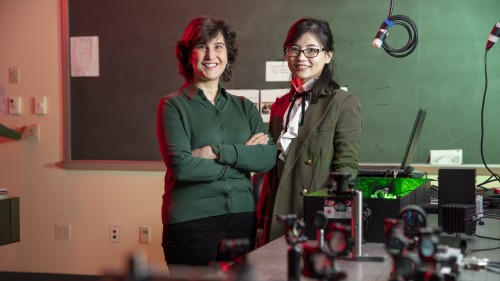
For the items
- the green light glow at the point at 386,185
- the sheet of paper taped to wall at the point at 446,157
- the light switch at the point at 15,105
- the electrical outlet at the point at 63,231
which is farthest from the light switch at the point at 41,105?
the green light glow at the point at 386,185

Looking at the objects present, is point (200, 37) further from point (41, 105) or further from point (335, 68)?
point (41, 105)

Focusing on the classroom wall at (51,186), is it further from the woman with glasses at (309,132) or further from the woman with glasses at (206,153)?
the woman with glasses at (309,132)

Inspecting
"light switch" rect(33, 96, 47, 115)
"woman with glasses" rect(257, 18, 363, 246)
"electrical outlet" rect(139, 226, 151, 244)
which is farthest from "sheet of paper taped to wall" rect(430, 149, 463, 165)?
"light switch" rect(33, 96, 47, 115)

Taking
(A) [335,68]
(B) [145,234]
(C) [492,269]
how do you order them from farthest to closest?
1. (B) [145,234]
2. (A) [335,68]
3. (C) [492,269]

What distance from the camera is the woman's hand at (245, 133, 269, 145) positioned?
256 centimetres

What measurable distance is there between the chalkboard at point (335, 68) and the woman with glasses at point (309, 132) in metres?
1.50

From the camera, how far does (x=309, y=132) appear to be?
2.50 m

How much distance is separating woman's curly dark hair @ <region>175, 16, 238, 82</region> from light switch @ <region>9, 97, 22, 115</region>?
2492 mm

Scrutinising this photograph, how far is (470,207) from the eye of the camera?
6.50 ft

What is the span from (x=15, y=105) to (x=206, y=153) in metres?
2.80

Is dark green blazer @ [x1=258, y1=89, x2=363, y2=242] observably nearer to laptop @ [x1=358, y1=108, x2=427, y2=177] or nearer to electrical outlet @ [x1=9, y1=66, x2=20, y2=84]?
laptop @ [x1=358, y1=108, x2=427, y2=177]

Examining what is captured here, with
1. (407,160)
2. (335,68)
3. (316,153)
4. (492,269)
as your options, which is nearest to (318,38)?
(316,153)

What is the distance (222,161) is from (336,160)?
1.46ft

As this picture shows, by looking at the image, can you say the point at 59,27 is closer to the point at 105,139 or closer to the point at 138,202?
the point at 105,139
